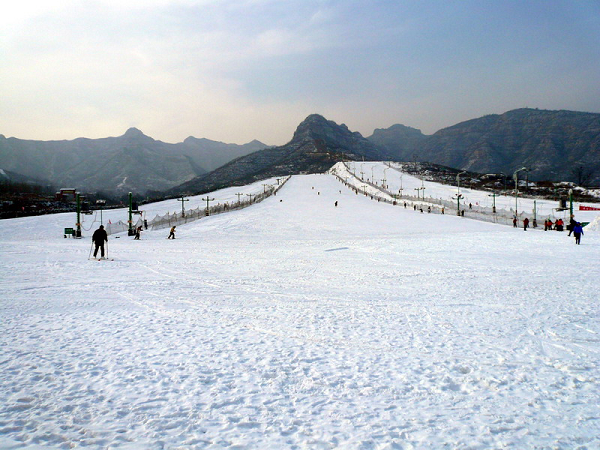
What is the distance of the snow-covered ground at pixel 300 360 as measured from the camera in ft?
14.0

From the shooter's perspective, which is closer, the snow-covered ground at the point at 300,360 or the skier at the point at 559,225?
the snow-covered ground at the point at 300,360

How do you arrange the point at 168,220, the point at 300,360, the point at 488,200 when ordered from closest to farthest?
the point at 300,360
the point at 168,220
the point at 488,200

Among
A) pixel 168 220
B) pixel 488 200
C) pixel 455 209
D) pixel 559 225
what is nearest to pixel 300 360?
pixel 559 225

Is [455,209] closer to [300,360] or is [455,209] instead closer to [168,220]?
[168,220]

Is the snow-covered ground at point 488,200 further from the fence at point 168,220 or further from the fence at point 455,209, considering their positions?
the fence at point 168,220

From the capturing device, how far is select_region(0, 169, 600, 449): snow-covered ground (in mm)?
4266

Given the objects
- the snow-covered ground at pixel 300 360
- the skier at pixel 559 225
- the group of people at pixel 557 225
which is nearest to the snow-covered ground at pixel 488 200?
the group of people at pixel 557 225

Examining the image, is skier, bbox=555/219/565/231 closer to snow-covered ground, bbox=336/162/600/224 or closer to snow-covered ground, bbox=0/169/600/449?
snow-covered ground, bbox=336/162/600/224

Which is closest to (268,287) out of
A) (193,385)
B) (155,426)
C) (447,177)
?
(193,385)

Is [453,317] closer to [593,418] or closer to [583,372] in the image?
[583,372]

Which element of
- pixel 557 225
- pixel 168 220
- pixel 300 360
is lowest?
pixel 300 360

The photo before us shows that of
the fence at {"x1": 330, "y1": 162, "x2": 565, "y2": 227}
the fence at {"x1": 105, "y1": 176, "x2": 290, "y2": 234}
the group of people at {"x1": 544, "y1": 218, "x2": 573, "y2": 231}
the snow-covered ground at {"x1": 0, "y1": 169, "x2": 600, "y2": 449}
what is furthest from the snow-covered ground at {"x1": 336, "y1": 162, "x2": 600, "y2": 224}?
the snow-covered ground at {"x1": 0, "y1": 169, "x2": 600, "y2": 449}

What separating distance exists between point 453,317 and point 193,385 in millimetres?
5652

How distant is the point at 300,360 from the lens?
6.02 m
